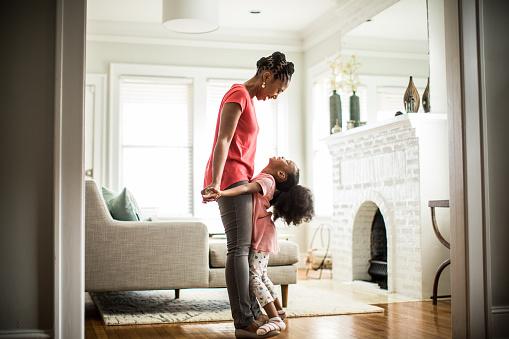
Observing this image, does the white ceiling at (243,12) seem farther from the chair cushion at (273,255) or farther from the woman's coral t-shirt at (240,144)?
the woman's coral t-shirt at (240,144)

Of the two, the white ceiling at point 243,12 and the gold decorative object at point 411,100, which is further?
the white ceiling at point 243,12

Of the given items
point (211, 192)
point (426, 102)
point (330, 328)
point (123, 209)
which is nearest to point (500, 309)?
point (330, 328)

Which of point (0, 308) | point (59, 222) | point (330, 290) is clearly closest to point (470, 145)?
point (59, 222)

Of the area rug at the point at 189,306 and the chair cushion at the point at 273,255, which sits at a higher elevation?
the chair cushion at the point at 273,255

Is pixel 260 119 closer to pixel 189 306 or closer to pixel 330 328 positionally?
pixel 189 306

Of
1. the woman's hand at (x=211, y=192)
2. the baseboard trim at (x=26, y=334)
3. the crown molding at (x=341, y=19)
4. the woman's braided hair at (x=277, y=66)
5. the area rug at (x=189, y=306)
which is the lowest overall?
the area rug at (x=189, y=306)

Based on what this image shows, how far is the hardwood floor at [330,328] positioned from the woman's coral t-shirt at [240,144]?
82 centimetres

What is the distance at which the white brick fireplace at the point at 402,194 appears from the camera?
17.6 feet

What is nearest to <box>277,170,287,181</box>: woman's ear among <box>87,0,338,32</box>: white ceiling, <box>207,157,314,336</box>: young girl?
<box>207,157,314,336</box>: young girl

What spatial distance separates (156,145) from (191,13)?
8.67 ft

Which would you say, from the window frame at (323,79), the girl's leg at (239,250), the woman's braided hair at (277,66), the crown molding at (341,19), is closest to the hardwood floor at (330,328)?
the girl's leg at (239,250)

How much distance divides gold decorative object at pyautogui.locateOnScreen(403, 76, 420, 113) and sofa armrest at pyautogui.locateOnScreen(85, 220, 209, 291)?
2.22m

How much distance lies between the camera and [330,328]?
12.4 ft

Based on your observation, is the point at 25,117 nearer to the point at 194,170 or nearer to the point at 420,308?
the point at 420,308
